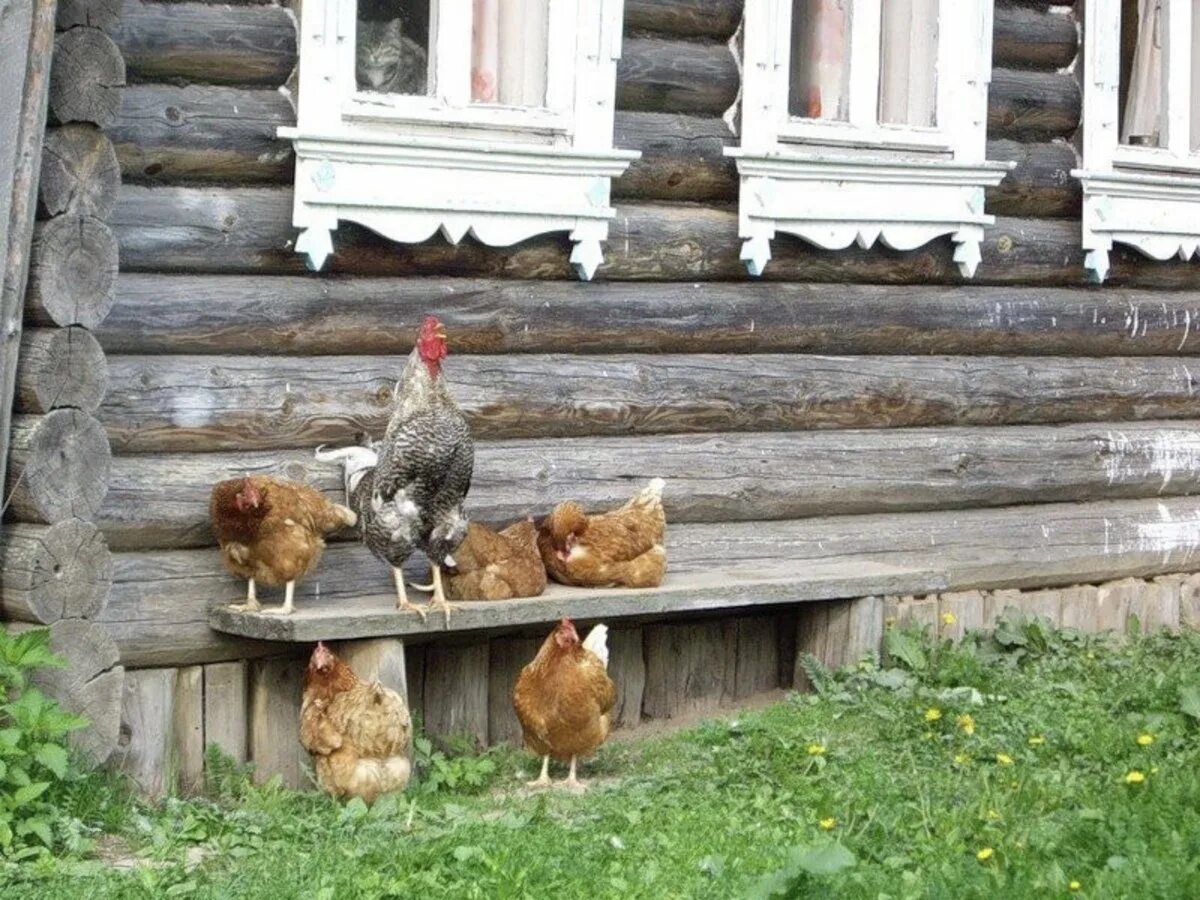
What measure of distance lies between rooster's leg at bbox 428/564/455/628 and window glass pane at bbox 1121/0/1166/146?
4318mm

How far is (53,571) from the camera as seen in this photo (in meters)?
6.96

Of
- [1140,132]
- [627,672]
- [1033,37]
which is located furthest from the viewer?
[1140,132]

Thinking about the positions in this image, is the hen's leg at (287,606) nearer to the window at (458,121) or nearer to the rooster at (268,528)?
the rooster at (268,528)

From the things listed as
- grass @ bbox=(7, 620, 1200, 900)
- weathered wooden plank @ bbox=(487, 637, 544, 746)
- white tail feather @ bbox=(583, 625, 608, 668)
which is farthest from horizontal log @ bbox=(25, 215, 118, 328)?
weathered wooden plank @ bbox=(487, 637, 544, 746)

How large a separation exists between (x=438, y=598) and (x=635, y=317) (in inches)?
60.5

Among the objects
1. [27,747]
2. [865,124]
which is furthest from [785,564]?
[27,747]

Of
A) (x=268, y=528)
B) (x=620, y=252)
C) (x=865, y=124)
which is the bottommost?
(x=268, y=528)

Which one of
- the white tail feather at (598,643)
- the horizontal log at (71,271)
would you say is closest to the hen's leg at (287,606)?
the white tail feather at (598,643)

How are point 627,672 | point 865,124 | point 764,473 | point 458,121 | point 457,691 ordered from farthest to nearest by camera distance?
point 865,124 < point 764,473 < point 627,672 < point 457,691 < point 458,121

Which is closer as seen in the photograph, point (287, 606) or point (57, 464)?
point (57, 464)

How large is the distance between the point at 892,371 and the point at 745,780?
8.41ft

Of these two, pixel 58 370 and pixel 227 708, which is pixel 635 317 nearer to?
pixel 227 708

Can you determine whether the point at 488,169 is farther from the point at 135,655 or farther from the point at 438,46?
the point at 135,655

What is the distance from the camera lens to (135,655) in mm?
7480
